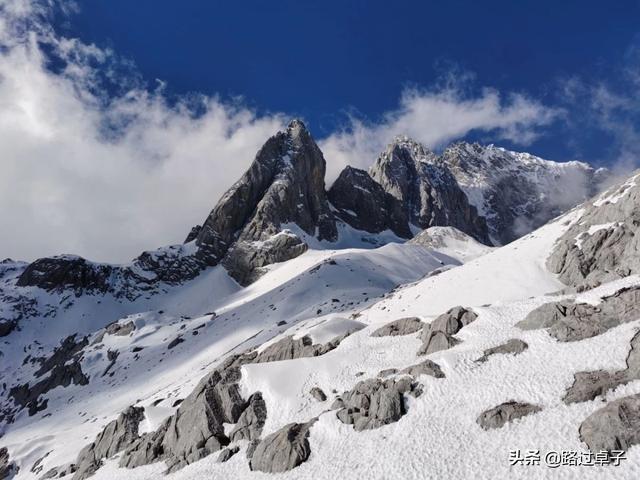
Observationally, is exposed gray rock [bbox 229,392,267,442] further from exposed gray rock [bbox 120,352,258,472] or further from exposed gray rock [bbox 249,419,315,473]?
exposed gray rock [bbox 249,419,315,473]

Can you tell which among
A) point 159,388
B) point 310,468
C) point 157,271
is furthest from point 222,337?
point 157,271

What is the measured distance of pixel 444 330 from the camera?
3191 cm

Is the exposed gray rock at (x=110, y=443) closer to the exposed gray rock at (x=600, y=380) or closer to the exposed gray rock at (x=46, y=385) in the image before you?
the exposed gray rock at (x=600, y=380)

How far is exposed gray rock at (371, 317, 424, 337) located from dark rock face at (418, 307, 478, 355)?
2094 millimetres

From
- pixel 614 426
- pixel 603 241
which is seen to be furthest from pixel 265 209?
pixel 614 426

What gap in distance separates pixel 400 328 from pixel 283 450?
15.8 m

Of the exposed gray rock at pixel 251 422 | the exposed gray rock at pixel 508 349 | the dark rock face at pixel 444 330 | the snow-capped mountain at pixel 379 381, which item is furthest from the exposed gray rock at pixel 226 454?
the exposed gray rock at pixel 508 349

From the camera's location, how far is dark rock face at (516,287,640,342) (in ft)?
83.5

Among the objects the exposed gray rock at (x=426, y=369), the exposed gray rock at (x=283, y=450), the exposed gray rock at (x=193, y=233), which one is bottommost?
the exposed gray rock at (x=283, y=450)

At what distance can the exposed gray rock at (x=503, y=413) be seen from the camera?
813 inches

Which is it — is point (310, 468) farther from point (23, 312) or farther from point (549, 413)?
point (23, 312)

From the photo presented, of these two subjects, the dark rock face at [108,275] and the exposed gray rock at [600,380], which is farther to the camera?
the dark rock face at [108,275]

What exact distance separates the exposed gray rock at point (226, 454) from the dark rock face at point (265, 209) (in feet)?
447

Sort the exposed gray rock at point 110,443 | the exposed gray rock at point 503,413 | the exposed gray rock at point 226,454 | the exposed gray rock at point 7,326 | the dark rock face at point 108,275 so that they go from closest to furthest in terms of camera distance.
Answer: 1. the exposed gray rock at point 503,413
2. the exposed gray rock at point 226,454
3. the exposed gray rock at point 110,443
4. the exposed gray rock at point 7,326
5. the dark rock face at point 108,275
